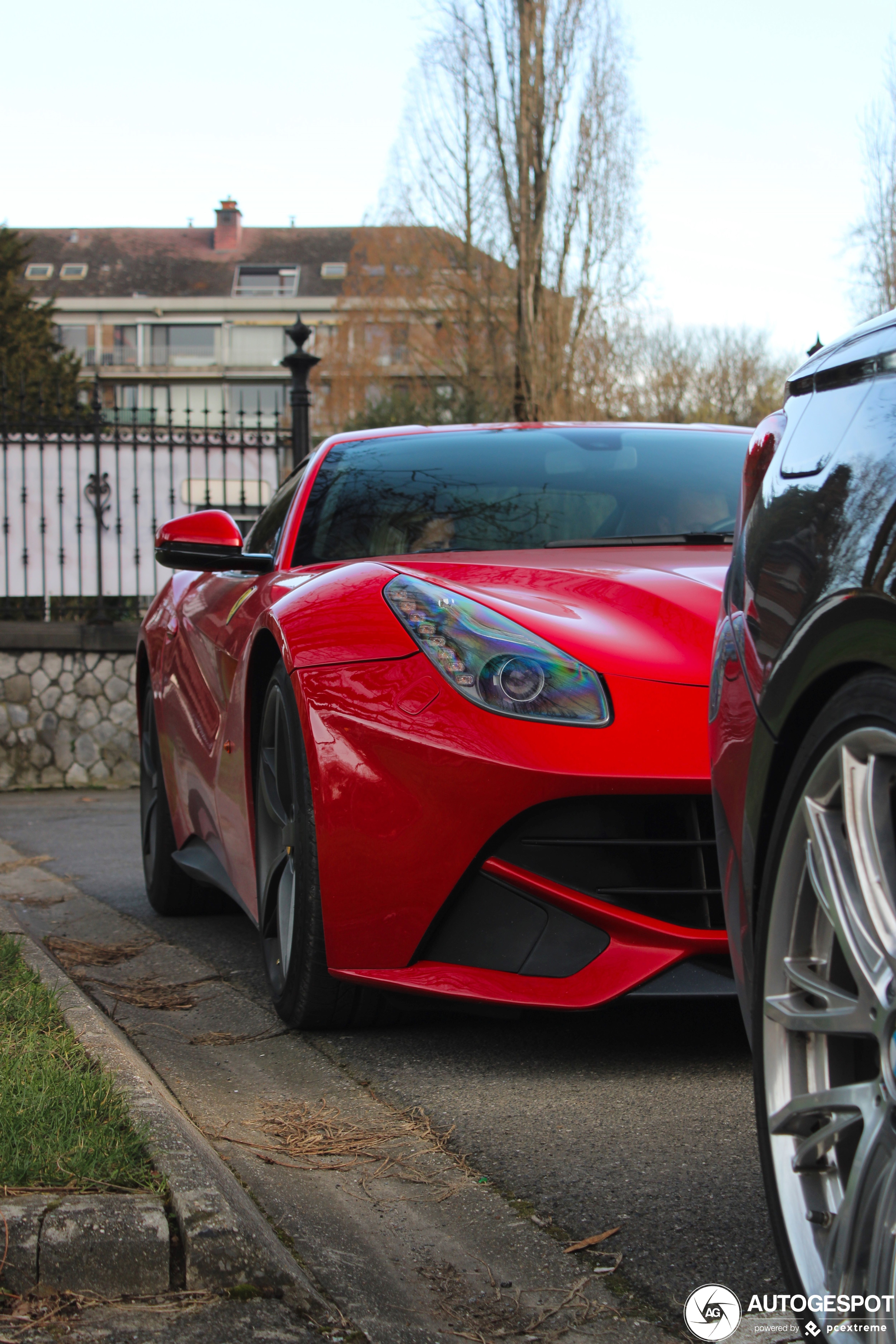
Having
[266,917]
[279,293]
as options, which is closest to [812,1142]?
[266,917]

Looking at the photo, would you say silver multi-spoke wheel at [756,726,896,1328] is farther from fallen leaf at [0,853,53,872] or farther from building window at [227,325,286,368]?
building window at [227,325,286,368]

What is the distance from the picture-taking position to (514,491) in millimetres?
3809

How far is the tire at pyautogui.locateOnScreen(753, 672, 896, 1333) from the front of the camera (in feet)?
4.40

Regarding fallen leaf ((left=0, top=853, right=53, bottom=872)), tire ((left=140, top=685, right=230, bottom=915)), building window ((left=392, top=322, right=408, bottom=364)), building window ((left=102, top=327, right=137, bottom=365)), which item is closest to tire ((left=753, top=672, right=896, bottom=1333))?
tire ((left=140, top=685, right=230, bottom=915))

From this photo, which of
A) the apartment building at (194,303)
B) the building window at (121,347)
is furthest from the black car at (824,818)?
the building window at (121,347)

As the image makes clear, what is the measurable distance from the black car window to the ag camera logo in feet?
8.37

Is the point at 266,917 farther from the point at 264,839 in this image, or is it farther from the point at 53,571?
the point at 53,571

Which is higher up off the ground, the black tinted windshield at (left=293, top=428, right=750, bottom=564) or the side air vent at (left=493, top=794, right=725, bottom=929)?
the black tinted windshield at (left=293, top=428, right=750, bottom=564)

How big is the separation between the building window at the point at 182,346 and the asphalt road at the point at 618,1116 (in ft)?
240

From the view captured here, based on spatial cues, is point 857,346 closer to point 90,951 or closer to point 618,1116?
point 618,1116

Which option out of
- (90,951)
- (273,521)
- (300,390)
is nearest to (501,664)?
(273,521)

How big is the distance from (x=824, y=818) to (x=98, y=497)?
389 inches

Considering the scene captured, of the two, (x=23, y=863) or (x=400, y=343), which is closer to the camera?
(x=23, y=863)

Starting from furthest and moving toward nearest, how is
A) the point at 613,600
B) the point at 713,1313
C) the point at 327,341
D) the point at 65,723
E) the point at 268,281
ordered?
the point at 268,281
the point at 327,341
the point at 65,723
the point at 613,600
the point at 713,1313
